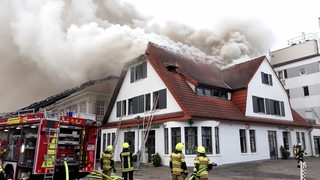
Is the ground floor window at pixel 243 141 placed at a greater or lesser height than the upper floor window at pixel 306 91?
lesser

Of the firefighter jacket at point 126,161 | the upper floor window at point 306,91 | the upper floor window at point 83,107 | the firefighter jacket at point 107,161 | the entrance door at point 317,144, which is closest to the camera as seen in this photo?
the firefighter jacket at point 126,161

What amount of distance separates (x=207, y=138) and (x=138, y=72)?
304 inches

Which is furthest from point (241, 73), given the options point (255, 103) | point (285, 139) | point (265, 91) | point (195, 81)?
point (285, 139)

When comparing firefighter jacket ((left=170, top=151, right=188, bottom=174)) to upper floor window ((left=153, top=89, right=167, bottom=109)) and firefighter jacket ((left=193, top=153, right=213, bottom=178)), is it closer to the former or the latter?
firefighter jacket ((left=193, top=153, right=213, bottom=178))

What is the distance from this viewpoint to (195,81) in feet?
65.6

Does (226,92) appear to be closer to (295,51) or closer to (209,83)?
(209,83)

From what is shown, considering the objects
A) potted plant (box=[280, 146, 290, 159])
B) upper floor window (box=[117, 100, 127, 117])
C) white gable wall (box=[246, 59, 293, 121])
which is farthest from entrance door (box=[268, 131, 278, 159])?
upper floor window (box=[117, 100, 127, 117])

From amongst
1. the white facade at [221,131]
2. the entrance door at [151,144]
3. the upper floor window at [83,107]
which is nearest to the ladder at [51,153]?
the upper floor window at [83,107]

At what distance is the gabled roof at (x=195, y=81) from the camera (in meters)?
18.7

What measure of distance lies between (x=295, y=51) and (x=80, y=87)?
103 ft

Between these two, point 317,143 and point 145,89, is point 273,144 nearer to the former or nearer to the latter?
point 317,143

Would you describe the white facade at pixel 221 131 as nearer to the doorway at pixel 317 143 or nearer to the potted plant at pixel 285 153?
the potted plant at pixel 285 153

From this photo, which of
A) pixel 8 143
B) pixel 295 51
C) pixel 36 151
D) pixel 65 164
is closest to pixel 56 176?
pixel 65 164

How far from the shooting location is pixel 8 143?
425 inches
